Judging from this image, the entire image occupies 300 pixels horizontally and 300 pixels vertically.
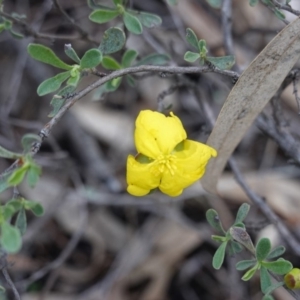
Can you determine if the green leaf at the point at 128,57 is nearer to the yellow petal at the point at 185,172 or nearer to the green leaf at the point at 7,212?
the yellow petal at the point at 185,172

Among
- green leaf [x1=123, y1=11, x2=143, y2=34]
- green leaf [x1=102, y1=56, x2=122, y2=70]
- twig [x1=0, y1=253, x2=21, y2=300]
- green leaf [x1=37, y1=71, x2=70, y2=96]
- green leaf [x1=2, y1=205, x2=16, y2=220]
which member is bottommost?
twig [x1=0, y1=253, x2=21, y2=300]

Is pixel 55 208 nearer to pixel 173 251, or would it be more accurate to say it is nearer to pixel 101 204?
pixel 101 204

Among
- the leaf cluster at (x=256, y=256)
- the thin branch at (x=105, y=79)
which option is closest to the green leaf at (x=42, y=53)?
the thin branch at (x=105, y=79)

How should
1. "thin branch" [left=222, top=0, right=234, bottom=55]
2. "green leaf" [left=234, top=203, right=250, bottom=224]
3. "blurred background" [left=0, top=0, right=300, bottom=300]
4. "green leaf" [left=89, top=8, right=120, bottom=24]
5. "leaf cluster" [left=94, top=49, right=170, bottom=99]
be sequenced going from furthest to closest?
"blurred background" [left=0, top=0, right=300, bottom=300] < "thin branch" [left=222, top=0, right=234, bottom=55] < "leaf cluster" [left=94, top=49, right=170, bottom=99] < "green leaf" [left=89, top=8, right=120, bottom=24] < "green leaf" [left=234, top=203, right=250, bottom=224]

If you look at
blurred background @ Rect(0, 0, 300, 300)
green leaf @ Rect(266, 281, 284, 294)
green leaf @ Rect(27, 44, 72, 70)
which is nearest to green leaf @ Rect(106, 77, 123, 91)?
green leaf @ Rect(27, 44, 72, 70)

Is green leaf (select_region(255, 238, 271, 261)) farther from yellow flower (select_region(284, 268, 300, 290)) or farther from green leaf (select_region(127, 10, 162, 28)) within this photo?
green leaf (select_region(127, 10, 162, 28))

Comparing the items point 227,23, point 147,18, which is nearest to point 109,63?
point 147,18
